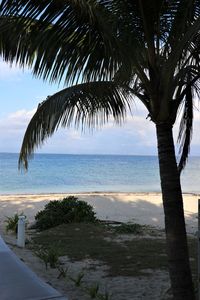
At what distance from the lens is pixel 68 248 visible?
32.1 feet

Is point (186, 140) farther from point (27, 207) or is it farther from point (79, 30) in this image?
point (27, 207)

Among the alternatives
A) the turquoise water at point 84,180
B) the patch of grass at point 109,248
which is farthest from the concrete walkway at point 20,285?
the turquoise water at point 84,180

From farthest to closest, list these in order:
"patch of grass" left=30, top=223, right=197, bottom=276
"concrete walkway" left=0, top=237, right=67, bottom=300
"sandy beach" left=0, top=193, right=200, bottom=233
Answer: "sandy beach" left=0, top=193, right=200, bottom=233, "patch of grass" left=30, top=223, right=197, bottom=276, "concrete walkway" left=0, top=237, right=67, bottom=300

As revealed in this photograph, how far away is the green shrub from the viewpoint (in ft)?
41.7

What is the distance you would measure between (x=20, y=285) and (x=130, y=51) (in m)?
2.40

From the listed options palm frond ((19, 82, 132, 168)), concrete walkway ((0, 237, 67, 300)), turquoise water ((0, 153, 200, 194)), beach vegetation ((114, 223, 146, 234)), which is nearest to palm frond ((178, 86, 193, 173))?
palm frond ((19, 82, 132, 168))

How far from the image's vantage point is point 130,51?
4.69 m

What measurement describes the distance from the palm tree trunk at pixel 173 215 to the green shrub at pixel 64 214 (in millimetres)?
7944

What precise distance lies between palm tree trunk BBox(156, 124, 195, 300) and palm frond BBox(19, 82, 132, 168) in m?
0.91

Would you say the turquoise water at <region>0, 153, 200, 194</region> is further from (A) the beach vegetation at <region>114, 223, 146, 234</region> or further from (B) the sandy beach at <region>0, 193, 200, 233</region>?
(B) the sandy beach at <region>0, 193, 200, 233</region>

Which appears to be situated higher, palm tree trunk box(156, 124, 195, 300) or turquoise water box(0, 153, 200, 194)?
palm tree trunk box(156, 124, 195, 300)

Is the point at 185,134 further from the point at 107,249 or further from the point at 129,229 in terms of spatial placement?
the point at 129,229

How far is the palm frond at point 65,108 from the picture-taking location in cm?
550

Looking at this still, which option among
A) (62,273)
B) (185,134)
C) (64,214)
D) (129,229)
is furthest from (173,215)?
(64,214)
